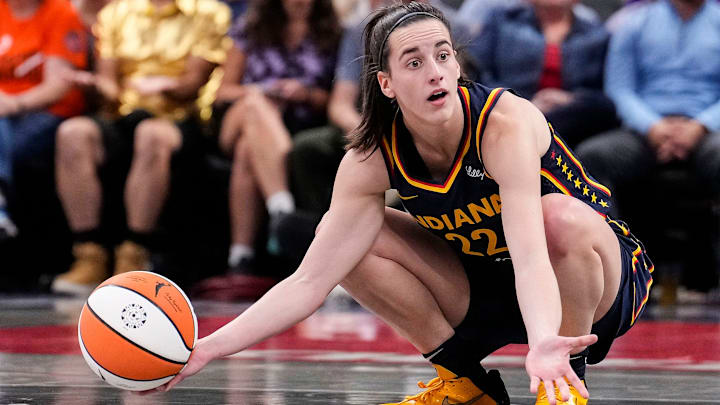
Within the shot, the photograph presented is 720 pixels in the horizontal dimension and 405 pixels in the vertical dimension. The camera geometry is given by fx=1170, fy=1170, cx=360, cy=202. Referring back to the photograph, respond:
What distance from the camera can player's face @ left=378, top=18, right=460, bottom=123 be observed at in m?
2.55

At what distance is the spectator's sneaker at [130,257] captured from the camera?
683cm

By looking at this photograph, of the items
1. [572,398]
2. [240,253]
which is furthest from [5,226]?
[572,398]

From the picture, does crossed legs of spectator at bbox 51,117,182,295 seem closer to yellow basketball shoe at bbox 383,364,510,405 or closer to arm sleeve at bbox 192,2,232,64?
arm sleeve at bbox 192,2,232,64

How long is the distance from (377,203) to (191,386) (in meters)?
0.85

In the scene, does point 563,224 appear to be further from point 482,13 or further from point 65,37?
point 65,37

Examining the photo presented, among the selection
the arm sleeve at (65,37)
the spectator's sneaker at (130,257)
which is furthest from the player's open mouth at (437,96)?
the arm sleeve at (65,37)

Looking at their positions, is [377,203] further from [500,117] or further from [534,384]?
[534,384]

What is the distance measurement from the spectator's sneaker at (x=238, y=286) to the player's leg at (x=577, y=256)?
3950 mm

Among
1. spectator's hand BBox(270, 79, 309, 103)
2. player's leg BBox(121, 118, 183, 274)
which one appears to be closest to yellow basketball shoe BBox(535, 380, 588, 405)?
spectator's hand BBox(270, 79, 309, 103)

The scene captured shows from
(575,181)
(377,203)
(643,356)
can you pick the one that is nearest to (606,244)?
(575,181)

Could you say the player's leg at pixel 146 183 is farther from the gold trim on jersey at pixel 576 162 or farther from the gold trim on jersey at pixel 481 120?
the gold trim on jersey at pixel 481 120

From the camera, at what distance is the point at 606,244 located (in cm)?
262

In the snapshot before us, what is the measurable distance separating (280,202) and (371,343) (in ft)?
6.66

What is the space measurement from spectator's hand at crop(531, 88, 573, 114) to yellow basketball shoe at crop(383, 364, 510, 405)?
3330mm
